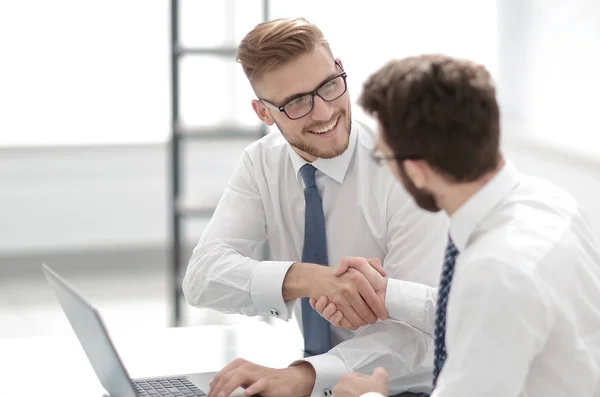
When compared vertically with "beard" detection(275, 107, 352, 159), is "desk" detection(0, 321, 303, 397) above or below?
below

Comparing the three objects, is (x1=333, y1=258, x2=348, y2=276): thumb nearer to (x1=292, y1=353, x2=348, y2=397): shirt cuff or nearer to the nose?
(x1=292, y1=353, x2=348, y2=397): shirt cuff

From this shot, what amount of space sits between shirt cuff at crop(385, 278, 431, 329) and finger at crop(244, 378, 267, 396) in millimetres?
349

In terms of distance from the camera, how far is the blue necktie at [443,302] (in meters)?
1.50

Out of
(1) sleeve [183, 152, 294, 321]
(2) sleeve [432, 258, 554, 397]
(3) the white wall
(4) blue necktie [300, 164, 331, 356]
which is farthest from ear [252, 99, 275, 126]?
(3) the white wall

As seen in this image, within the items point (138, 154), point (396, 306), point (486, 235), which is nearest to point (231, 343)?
point (396, 306)

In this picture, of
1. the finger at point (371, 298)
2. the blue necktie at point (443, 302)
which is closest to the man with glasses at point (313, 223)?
the finger at point (371, 298)

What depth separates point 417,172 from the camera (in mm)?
1360

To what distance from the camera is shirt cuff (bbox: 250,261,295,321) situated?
2043mm

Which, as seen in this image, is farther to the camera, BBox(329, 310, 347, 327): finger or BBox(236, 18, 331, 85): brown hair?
BBox(236, 18, 331, 85): brown hair

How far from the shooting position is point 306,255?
85.5 inches

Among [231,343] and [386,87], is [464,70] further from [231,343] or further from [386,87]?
[231,343]

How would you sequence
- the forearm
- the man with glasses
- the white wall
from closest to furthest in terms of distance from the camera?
the man with glasses, the forearm, the white wall

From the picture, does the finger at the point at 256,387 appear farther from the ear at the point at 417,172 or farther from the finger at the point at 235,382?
the ear at the point at 417,172

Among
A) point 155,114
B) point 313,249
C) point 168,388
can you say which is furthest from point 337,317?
point 155,114
